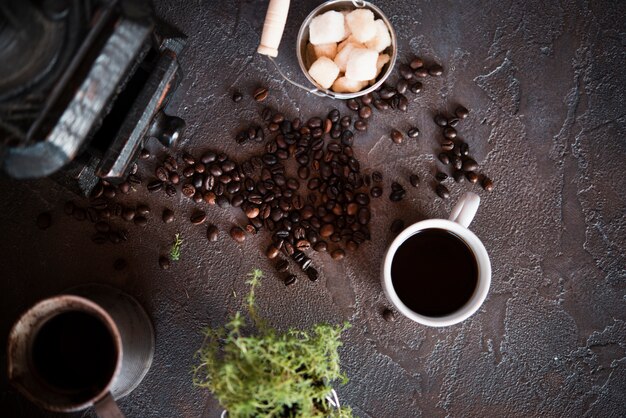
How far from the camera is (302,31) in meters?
1.43

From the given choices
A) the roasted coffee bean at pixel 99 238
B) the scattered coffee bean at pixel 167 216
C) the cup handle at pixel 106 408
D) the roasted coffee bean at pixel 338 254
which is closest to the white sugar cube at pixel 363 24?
the roasted coffee bean at pixel 338 254

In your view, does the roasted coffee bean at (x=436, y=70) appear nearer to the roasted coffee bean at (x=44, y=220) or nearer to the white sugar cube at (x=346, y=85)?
the white sugar cube at (x=346, y=85)

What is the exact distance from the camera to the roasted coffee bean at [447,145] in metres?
1.49

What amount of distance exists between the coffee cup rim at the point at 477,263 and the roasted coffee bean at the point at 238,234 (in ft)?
1.26

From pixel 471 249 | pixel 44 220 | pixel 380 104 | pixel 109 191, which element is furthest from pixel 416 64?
pixel 44 220

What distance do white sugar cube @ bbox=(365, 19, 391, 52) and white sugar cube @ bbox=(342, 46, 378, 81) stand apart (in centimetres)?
5

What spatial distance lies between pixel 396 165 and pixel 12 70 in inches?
36.5

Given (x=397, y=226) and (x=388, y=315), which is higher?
(x=397, y=226)

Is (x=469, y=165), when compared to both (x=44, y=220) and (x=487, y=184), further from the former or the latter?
(x=44, y=220)

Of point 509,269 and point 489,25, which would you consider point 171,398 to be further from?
point 489,25

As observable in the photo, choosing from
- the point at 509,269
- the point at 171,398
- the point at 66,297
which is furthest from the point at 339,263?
the point at 66,297

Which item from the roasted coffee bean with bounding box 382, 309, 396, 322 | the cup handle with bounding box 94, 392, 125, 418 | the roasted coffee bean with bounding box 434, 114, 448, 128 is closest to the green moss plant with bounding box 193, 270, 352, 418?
the cup handle with bounding box 94, 392, 125, 418

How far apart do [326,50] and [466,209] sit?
52 centimetres

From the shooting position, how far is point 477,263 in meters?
1.36
